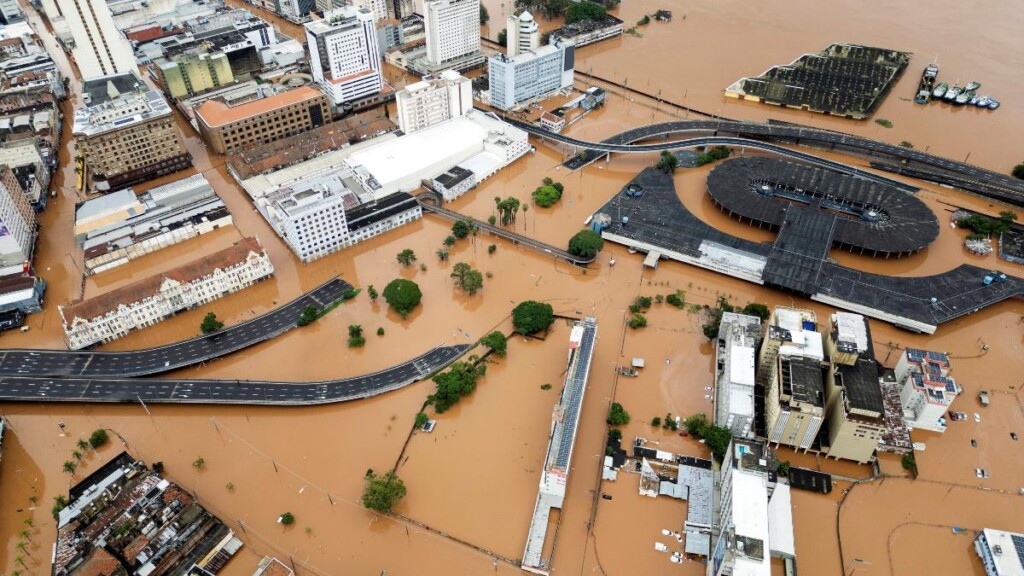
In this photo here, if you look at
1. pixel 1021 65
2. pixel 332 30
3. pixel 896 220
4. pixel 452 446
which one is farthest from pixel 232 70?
pixel 1021 65

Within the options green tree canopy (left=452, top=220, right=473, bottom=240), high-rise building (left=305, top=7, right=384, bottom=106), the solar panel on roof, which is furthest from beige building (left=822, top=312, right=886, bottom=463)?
high-rise building (left=305, top=7, right=384, bottom=106)

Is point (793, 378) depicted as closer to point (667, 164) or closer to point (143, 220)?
point (667, 164)

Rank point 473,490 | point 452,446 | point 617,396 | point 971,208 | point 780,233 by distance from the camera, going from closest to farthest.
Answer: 1. point 473,490
2. point 452,446
3. point 617,396
4. point 780,233
5. point 971,208

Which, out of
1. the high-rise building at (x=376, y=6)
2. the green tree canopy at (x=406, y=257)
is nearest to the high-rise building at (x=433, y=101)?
the green tree canopy at (x=406, y=257)

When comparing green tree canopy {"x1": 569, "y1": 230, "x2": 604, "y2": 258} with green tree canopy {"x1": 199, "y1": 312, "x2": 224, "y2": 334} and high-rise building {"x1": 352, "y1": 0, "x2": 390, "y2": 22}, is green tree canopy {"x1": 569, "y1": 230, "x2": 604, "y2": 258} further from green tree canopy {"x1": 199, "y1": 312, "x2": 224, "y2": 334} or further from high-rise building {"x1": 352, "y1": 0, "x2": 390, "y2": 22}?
high-rise building {"x1": 352, "y1": 0, "x2": 390, "y2": 22}

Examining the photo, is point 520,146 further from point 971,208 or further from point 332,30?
point 971,208

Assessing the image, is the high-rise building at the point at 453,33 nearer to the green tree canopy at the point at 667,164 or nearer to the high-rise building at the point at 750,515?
the green tree canopy at the point at 667,164
